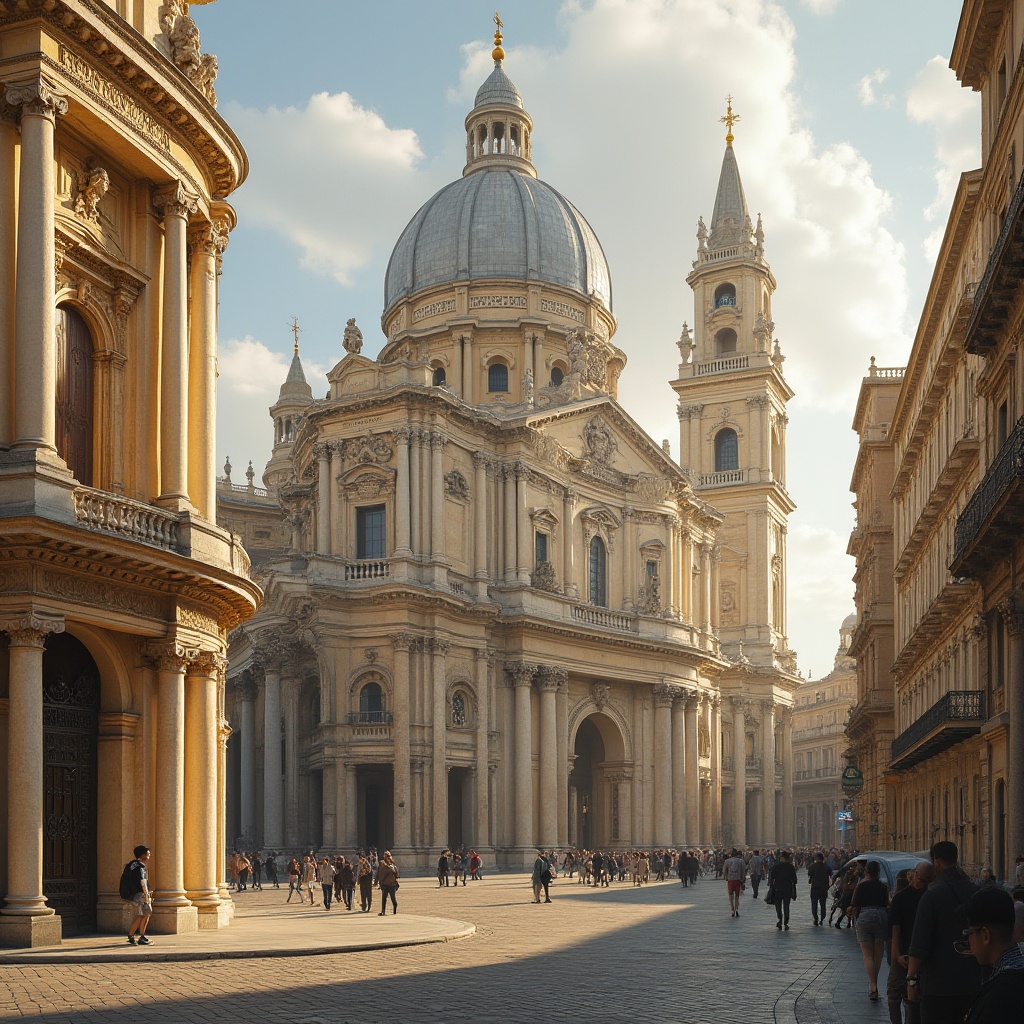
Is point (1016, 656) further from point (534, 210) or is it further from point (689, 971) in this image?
point (534, 210)

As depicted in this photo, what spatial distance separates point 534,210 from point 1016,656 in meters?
54.6

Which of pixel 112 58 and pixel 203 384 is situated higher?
pixel 112 58

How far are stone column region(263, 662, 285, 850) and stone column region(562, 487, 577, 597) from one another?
1332cm

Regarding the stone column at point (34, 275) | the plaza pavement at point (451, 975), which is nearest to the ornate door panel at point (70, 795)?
the plaza pavement at point (451, 975)

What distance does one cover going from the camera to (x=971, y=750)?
1341 inches

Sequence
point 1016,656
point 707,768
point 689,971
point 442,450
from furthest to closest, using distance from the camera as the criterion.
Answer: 1. point 707,768
2. point 442,450
3. point 1016,656
4. point 689,971

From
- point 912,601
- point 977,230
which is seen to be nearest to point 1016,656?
point 977,230

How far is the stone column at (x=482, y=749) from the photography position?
57094 millimetres

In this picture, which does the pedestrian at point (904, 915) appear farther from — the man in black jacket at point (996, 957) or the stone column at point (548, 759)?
the stone column at point (548, 759)

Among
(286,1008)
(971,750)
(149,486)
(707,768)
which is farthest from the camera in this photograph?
(707,768)

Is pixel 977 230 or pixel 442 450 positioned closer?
pixel 977 230

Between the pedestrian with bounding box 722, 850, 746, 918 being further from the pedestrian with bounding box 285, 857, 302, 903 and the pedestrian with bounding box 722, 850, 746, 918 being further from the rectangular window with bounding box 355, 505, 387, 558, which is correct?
the rectangular window with bounding box 355, 505, 387, 558

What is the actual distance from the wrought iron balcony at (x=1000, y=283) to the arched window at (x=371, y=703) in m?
31.0

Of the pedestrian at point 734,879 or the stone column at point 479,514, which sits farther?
the stone column at point 479,514
